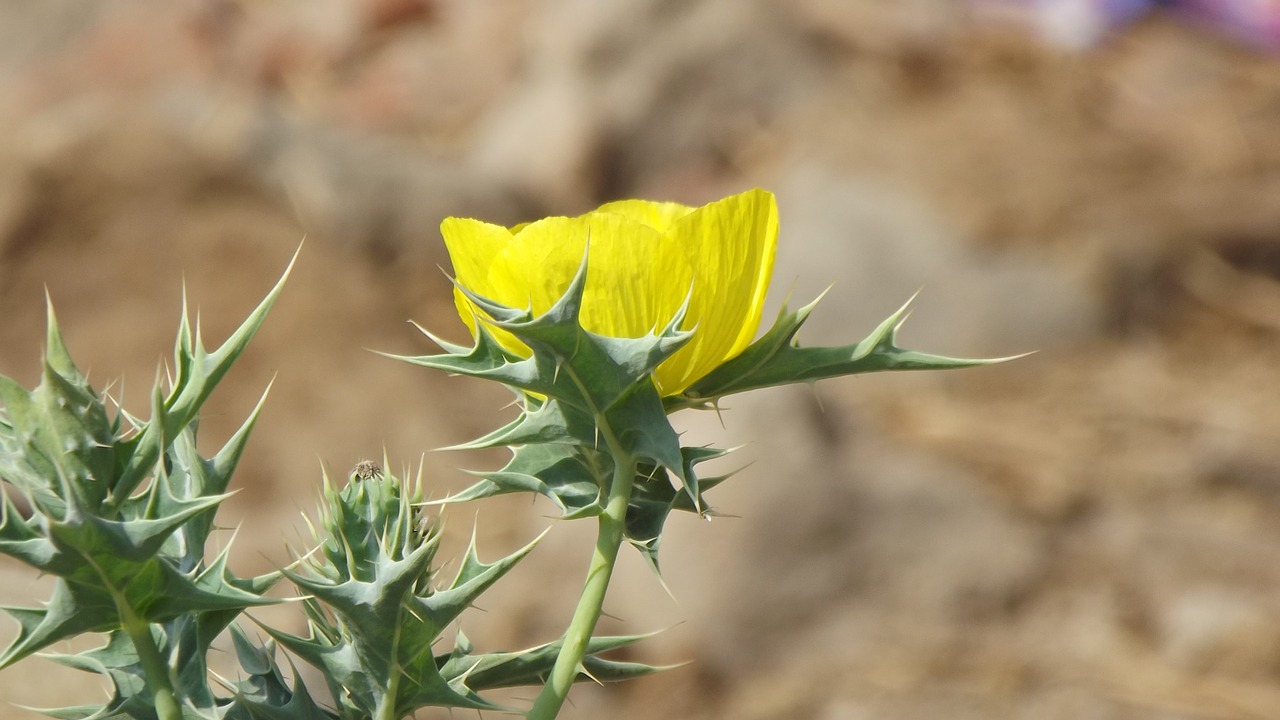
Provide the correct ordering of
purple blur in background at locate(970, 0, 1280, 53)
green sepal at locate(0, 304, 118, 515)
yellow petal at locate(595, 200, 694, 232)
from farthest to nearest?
purple blur in background at locate(970, 0, 1280, 53)
yellow petal at locate(595, 200, 694, 232)
green sepal at locate(0, 304, 118, 515)

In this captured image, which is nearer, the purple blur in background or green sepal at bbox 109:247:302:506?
green sepal at bbox 109:247:302:506

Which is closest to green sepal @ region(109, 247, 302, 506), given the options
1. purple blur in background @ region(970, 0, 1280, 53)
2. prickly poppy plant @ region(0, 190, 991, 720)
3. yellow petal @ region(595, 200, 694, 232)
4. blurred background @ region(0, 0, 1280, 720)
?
prickly poppy plant @ region(0, 190, 991, 720)

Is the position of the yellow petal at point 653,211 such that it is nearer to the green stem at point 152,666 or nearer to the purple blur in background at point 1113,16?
the green stem at point 152,666

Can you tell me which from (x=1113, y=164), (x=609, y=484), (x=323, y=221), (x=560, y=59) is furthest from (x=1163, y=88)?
(x=609, y=484)

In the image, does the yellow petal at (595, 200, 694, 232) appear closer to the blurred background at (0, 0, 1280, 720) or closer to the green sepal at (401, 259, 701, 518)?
the green sepal at (401, 259, 701, 518)

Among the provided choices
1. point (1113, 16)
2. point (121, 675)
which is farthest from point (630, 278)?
point (1113, 16)

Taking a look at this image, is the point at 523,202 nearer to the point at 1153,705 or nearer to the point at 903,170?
the point at 903,170

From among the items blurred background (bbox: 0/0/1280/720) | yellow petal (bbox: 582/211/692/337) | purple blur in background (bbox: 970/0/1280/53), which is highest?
purple blur in background (bbox: 970/0/1280/53)

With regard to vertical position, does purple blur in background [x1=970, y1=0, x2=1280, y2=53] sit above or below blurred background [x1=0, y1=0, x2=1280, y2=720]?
above
